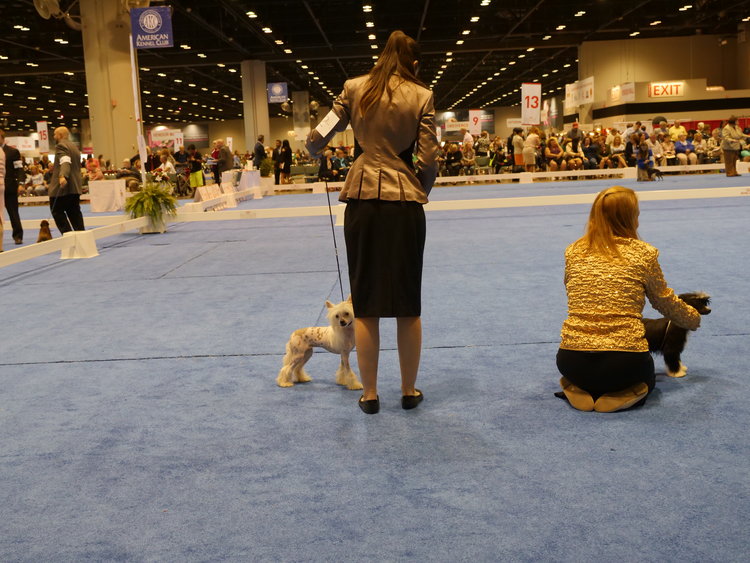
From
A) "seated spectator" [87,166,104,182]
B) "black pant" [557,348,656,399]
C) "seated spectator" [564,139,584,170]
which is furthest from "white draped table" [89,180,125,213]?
"black pant" [557,348,656,399]

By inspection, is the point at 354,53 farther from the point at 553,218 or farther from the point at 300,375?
the point at 300,375

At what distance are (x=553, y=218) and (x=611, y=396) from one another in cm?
813

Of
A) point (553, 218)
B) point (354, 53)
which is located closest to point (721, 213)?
point (553, 218)

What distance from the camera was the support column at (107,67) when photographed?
1944cm

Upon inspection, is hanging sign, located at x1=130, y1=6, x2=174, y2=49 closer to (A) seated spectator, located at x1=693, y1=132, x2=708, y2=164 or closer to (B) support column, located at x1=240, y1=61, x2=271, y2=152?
(A) seated spectator, located at x1=693, y1=132, x2=708, y2=164

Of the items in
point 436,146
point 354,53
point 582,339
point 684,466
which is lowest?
point 684,466

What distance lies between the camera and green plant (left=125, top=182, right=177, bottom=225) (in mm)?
11250

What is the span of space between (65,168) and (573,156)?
16.2m

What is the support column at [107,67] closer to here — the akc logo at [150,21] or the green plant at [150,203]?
the akc logo at [150,21]

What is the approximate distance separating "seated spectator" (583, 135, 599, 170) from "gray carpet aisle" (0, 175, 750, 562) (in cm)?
1699

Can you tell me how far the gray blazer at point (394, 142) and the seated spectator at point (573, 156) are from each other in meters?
19.9

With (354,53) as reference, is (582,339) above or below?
below

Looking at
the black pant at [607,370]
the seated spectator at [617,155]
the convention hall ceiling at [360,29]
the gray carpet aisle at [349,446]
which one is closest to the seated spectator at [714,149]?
the seated spectator at [617,155]

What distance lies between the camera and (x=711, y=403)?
2967mm
